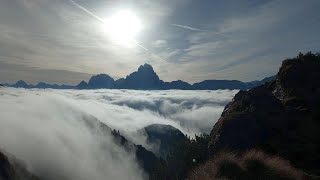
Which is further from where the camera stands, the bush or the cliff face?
the cliff face

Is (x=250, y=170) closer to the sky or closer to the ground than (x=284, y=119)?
closer to the ground

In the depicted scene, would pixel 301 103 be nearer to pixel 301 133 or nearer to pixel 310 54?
pixel 301 133

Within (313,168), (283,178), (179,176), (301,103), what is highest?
(301,103)

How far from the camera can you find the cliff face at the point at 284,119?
75.4 meters

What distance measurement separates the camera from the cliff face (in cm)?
7538

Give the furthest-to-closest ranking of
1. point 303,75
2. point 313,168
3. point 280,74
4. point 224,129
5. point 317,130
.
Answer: point 280,74
point 303,75
point 224,129
point 317,130
point 313,168

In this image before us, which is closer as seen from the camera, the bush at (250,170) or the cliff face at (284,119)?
the bush at (250,170)

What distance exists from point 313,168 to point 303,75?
126 ft

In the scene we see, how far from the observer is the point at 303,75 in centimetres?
9756

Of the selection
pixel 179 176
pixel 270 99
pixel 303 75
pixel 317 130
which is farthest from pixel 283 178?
pixel 179 176

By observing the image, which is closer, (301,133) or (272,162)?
(272,162)

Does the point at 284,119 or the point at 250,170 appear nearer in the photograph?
the point at 250,170

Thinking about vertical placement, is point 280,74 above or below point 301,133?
above

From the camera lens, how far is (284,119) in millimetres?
87000
